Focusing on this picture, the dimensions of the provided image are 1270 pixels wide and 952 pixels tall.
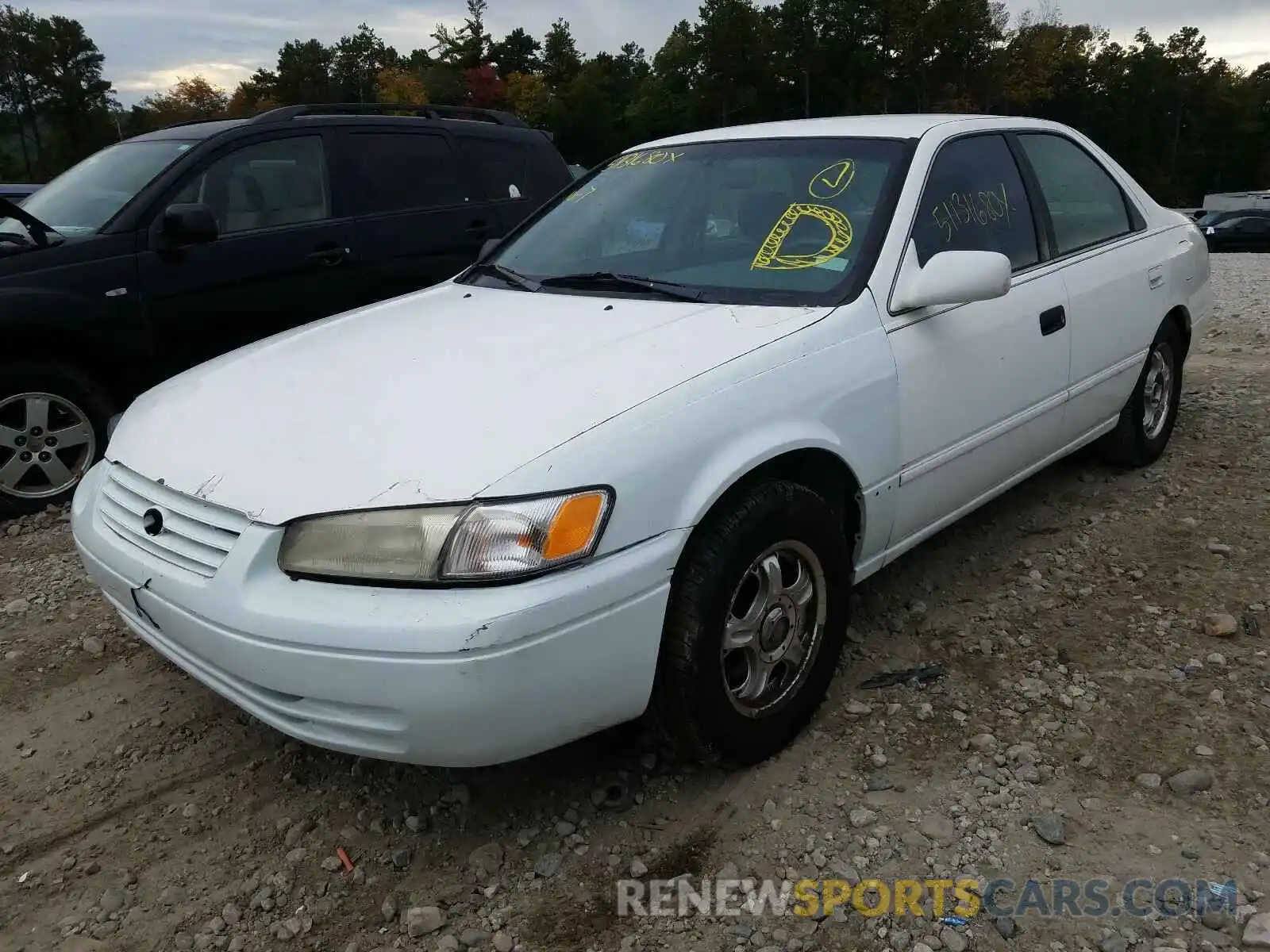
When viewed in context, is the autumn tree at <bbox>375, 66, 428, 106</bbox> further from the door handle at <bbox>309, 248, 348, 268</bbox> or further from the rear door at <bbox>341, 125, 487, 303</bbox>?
the door handle at <bbox>309, 248, 348, 268</bbox>

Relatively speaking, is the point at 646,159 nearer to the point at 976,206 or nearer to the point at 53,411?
the point at 976,206

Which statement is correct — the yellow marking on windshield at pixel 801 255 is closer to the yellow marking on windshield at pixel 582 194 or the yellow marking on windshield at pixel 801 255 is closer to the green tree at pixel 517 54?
the yellow marking on windshield at pixel 582 194

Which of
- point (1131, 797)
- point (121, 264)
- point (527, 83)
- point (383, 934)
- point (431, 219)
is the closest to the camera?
point (383, 934)

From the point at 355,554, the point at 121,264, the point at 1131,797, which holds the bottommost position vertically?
the point at 1131,797

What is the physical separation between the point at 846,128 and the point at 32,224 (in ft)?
12.1

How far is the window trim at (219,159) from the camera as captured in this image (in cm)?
477

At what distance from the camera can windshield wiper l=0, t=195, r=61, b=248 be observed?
4.60 meters

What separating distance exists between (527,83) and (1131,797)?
63.4 meters

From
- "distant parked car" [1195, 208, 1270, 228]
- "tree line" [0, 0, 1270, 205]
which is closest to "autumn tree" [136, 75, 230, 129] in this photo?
"tree line" [0, 0, 1270, 205]

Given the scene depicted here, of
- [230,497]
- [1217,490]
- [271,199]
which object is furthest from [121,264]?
[1217,490]

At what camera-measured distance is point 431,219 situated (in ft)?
18.9

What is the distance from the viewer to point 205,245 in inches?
193

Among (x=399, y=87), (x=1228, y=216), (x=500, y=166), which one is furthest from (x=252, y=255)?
(x=399, y=87)

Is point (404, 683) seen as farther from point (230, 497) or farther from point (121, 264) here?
point (121, 264)
